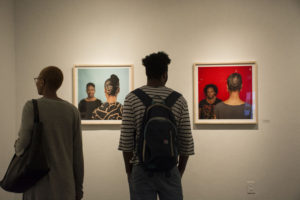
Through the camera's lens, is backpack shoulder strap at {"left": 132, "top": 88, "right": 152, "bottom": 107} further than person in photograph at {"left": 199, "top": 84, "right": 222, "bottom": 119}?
No

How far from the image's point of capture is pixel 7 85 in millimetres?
2998

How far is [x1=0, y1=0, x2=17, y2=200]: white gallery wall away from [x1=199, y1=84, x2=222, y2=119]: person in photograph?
242 centimetres

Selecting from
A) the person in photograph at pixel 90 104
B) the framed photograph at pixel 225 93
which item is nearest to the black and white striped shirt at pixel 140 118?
the framed photograph at pixel 225 93

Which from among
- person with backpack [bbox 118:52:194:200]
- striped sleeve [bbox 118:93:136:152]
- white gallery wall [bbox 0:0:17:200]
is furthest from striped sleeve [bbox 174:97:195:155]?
white gallery wall [bbox 0:0:17:200]

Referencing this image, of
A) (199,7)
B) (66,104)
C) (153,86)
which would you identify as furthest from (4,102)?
(199,7)

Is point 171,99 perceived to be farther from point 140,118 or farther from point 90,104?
point 90,104

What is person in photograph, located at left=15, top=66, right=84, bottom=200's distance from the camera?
5.08ft

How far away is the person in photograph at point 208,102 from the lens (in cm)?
301

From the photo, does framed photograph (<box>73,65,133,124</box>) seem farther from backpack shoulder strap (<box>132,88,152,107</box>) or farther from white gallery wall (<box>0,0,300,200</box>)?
backpack shoulder strap (<box>132,88,152,107</box>)

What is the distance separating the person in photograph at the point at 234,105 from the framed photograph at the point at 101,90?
1.18 metres

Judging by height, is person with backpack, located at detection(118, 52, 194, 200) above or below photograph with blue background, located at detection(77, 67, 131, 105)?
below

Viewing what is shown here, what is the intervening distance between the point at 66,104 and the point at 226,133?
6.87 feet

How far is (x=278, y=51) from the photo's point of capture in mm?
3014

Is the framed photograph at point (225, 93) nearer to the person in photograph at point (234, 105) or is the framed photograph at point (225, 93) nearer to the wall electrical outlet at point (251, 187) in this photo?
the person in photograph at point (234, 105)
